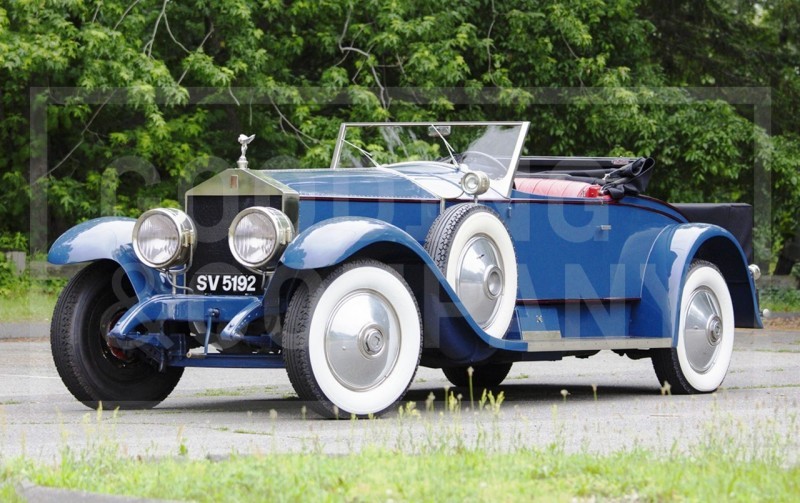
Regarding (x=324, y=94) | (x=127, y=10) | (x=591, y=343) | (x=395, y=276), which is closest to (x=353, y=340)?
(x=395, y=276)

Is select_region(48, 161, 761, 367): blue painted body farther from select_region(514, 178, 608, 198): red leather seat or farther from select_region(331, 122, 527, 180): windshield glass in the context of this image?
select_region(331, 122, 527, 180): windshield glass

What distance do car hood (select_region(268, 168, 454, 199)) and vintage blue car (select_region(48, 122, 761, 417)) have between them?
0.02m

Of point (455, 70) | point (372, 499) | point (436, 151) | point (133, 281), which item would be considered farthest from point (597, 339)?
point (455, 70)

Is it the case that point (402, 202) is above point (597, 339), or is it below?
above

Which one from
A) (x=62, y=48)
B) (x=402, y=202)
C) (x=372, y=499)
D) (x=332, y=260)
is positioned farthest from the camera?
(x=62, y=48)

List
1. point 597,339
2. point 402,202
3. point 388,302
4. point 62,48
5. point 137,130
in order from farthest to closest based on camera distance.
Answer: point 137,130 < point 62,48 < point 597,339 < point 402,202 < point 388,302

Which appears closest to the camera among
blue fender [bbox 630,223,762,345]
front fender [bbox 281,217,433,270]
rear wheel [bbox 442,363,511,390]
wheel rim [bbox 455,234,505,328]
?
front fender [bbox 281,217,433,270]

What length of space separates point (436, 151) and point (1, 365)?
5544 mm

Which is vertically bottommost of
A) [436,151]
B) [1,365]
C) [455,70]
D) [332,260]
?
[1,365]

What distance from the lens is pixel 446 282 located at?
26.3 feet

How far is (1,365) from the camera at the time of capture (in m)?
12.9

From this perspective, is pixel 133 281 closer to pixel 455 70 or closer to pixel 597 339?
pixel 597 339

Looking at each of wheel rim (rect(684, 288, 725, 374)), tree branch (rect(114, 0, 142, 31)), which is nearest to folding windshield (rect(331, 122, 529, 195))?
wheel rim (rect(684, 288, 725, 374))

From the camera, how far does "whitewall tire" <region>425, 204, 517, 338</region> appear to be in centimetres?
827
